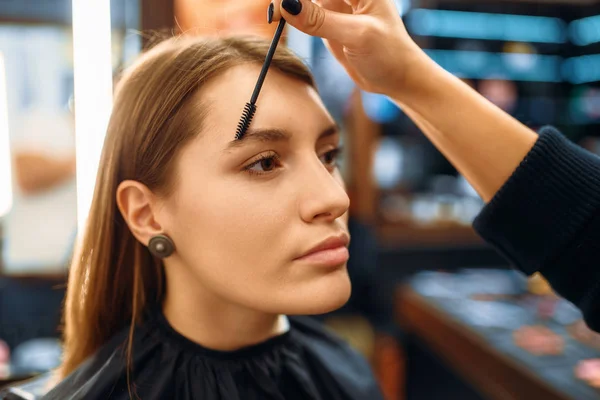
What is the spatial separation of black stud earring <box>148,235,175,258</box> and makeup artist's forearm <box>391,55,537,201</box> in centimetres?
52

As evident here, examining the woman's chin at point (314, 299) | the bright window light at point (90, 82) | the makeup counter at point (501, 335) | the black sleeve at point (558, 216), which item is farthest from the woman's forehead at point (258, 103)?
the makeup counter at point (501, 335)

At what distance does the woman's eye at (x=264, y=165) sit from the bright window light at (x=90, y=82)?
0.68m

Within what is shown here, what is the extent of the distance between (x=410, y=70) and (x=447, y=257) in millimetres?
2863

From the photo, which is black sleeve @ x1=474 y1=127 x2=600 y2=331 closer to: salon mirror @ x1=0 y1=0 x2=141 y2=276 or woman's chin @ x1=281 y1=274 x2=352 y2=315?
woman's chin @ x1=281 y1=274 x2=352 y2=315

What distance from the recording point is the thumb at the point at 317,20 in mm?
774

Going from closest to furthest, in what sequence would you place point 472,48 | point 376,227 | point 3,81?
point 3,81, point 376,227, point 472,48

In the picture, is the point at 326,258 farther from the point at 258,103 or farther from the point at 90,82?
the point at 90,82

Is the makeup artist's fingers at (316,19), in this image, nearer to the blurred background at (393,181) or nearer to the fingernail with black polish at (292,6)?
the fingernail with black polish at (292,6)

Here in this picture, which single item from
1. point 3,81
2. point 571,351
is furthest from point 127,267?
point 571,351

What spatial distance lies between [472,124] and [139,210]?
2.20 feet

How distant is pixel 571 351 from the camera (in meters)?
1.78

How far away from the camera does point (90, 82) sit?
59.8 inches

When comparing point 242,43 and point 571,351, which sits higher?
point 242,43

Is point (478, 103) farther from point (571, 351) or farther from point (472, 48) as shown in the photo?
point (472, 48)
